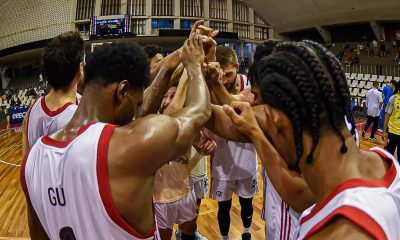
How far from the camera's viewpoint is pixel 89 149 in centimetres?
114

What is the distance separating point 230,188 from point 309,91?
2507 mm

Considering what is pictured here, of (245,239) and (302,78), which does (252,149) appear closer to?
(245,239)

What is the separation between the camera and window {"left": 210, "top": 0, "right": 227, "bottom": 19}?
21203 millimetres

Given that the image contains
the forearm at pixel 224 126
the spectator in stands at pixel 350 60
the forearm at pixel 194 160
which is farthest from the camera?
the spectator in stands at pixel 350 60

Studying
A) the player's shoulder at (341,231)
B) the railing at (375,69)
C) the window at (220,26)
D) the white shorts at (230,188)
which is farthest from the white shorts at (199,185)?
the window at (220,26)

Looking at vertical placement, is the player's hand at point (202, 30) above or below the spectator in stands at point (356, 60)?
below

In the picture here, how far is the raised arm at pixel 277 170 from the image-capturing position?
1417 mm

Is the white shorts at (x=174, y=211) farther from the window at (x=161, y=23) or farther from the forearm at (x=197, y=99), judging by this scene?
the window at (x=161, y=23)

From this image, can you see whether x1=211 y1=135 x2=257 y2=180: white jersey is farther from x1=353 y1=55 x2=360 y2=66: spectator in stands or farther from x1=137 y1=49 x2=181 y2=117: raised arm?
x1=353 y1=55 x2=360 y2=66: spectator in stands

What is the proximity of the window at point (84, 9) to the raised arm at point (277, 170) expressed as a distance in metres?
21.3

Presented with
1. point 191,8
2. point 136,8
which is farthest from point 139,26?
point 191,8

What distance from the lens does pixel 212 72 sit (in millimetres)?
1880

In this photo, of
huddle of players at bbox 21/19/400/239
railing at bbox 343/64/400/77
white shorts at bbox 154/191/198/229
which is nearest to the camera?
huddle of players at bbox 21/19/400/239

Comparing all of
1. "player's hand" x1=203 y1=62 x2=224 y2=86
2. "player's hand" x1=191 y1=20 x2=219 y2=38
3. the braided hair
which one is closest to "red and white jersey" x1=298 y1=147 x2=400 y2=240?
the braided hair
